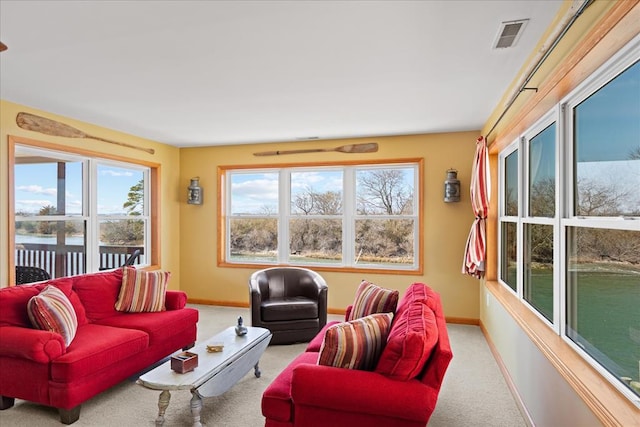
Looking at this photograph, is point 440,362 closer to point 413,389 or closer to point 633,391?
point 413,389

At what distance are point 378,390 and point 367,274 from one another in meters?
3.54

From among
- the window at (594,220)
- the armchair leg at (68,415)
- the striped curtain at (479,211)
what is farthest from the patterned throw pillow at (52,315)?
the striped curtain at (479,211)

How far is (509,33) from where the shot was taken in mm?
2297

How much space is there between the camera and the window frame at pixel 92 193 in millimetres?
3762

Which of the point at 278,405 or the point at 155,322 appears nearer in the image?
the point at 278,405

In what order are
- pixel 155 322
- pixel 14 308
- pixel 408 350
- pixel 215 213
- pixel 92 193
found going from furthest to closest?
pixel 215 213 < pixel 92 193 < pixel 155 322 < pixel 14 308 < pixel 408 350

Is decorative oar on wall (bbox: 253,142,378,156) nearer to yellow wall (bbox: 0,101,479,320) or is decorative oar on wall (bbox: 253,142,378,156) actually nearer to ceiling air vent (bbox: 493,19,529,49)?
yellow wall (bbox: 0,101,479,320)

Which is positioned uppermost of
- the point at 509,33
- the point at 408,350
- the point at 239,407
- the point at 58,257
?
the point at 509,33

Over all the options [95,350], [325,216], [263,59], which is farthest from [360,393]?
[325,216]

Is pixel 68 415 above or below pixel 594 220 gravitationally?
below

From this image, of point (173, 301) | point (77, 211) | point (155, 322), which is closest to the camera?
point (155, 322)

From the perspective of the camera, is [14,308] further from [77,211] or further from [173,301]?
[77,211]

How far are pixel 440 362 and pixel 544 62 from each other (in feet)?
6.25

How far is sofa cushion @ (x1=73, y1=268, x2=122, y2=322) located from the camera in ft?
11.6
